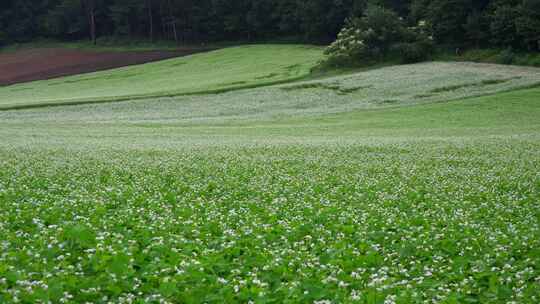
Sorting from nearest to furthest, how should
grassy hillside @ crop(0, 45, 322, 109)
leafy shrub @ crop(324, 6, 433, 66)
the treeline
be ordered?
1. grassy hillside @ crop(0, 45, 322, 109)
2. leafy shrub @ crop(324, 6, 433, 66)
3. the treeline

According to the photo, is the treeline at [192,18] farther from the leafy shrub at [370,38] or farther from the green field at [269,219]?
the green field at [269,219]

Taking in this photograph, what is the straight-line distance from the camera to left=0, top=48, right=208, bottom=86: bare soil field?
86.6 m

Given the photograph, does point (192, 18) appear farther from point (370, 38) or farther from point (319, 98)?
point (319, 98)

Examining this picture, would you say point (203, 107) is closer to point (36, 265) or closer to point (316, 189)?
point (316, 189)

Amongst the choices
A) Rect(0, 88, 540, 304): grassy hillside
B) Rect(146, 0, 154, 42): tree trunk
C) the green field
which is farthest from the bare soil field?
Rect(0, 88, 540, 304): grassy hillside

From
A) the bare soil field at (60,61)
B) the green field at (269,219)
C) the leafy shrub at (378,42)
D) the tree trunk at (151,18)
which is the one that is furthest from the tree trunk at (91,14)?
the green field at (269,219)

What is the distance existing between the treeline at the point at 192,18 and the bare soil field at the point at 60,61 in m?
18.2

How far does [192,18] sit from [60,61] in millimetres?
35600

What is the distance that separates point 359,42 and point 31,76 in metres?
52.2

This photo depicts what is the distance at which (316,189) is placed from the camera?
16.5 m

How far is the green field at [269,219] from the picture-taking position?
7863 mm

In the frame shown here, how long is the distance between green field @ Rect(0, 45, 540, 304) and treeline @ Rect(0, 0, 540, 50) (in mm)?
76646

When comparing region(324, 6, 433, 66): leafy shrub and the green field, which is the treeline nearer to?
region(324, 6, 433, 66): leafy shrub

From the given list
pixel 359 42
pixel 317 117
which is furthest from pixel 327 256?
pixel 359 42
